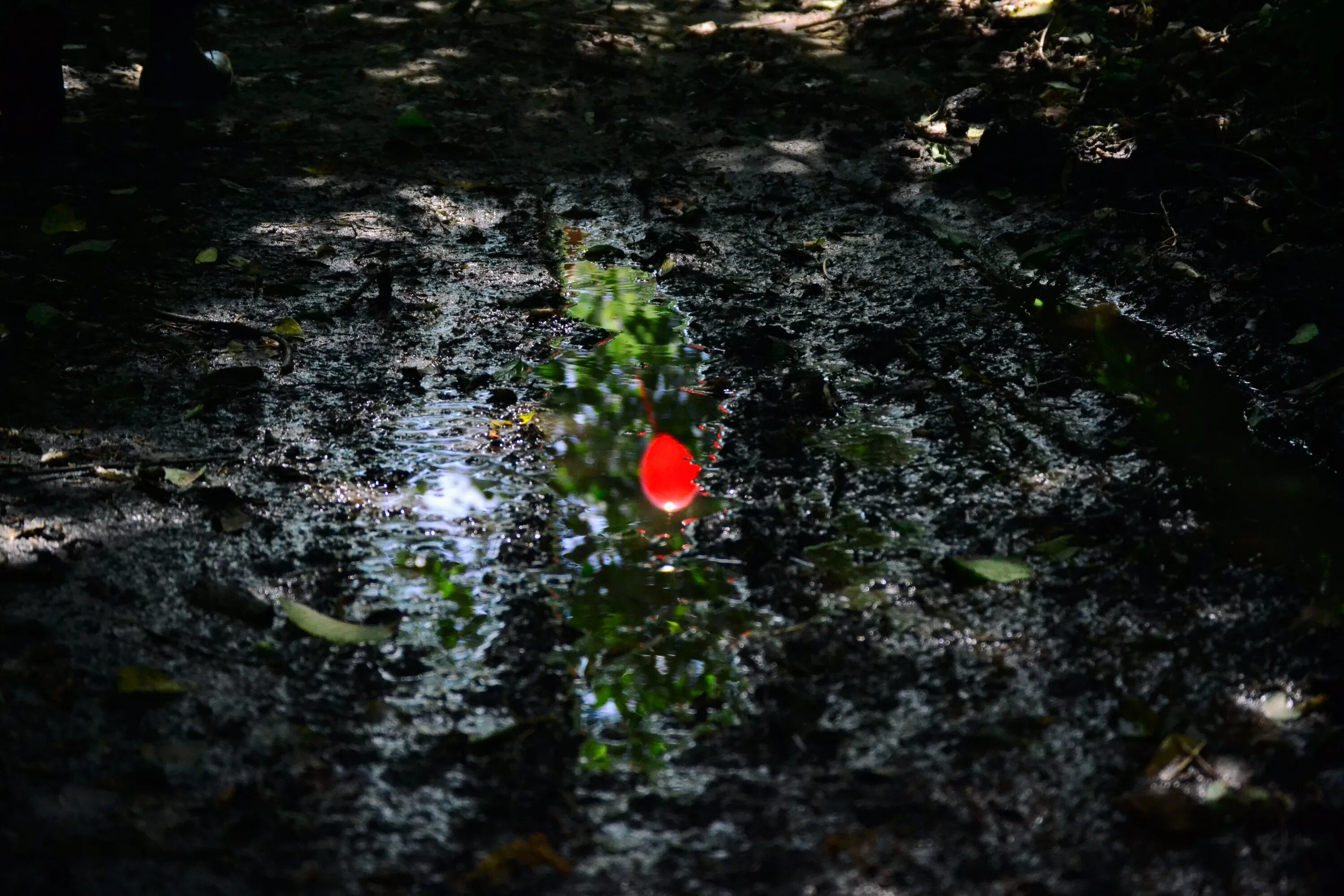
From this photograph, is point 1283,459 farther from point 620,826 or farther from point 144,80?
point 144,80

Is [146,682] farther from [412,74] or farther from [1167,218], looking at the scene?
[412,74]

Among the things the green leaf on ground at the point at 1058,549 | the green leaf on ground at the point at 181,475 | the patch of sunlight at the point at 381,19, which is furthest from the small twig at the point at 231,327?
the patch of sunlight at the point at 381,19

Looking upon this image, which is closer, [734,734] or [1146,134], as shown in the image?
[734,734]

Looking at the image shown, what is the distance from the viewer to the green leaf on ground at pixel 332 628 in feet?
7.10

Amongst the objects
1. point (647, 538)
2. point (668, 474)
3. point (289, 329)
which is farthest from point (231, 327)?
point (647, 538)

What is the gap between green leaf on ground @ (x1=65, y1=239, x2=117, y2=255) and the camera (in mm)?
3598

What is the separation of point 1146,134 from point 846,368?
76.4 inches

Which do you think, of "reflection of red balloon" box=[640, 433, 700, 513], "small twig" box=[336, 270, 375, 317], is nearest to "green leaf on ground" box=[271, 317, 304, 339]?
"small twig" box=[336, 270, 375, 317]

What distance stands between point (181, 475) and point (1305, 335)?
9.56 feet

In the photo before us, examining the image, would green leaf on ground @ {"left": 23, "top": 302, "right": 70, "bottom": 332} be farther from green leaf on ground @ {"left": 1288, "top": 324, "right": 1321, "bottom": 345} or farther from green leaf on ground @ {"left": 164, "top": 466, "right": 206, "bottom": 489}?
green leaf on ground @ {"left": 1288, "top": 324, "right": 1321, "bottom": 345}

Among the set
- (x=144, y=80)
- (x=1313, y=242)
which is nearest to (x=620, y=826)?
(x=1313, y=242)

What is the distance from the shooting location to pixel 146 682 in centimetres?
198

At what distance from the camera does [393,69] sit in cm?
556

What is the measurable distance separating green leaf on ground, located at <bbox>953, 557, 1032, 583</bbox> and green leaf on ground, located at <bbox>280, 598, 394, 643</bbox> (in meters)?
1.15
